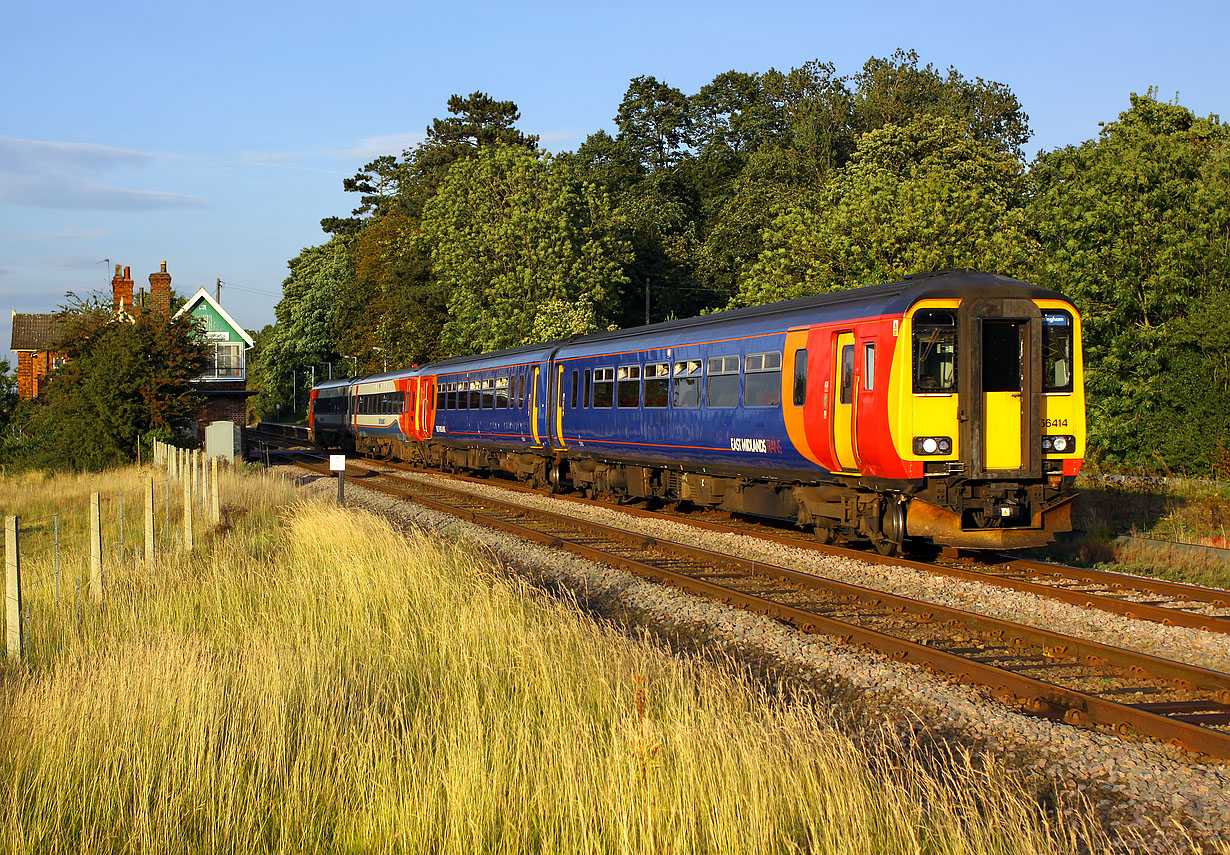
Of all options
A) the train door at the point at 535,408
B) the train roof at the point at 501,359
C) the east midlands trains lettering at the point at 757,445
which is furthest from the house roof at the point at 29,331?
the east midlands trains lettering at the point at 757,445

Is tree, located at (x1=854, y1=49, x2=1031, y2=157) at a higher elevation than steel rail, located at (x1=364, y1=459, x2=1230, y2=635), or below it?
higher

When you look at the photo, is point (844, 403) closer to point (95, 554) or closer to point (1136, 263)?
point (95, 554)

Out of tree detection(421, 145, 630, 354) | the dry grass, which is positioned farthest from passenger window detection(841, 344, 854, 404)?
tree detection(421, 145, 630, 354)

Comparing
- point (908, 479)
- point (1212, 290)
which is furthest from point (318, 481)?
point (1212, 290)

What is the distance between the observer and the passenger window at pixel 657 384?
698 inches

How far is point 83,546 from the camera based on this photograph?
55.1ft

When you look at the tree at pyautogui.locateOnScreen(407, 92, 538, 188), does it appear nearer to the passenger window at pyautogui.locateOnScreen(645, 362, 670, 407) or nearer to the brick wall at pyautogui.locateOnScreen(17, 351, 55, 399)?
the brick wall at pyautogui.locateOnScreen(17, 351, 55, 399)

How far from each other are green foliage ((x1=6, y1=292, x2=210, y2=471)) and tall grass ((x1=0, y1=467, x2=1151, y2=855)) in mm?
21605

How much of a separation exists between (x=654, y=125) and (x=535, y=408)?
52.3 metres

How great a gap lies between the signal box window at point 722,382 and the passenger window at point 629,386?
8.89ft

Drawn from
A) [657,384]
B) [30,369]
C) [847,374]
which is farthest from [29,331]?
[847,374]

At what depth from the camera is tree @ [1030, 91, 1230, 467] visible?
23.8 meters

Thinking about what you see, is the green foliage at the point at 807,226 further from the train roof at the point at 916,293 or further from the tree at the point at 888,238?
the train roof at the point at 916,293

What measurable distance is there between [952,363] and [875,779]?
25.7 ft
